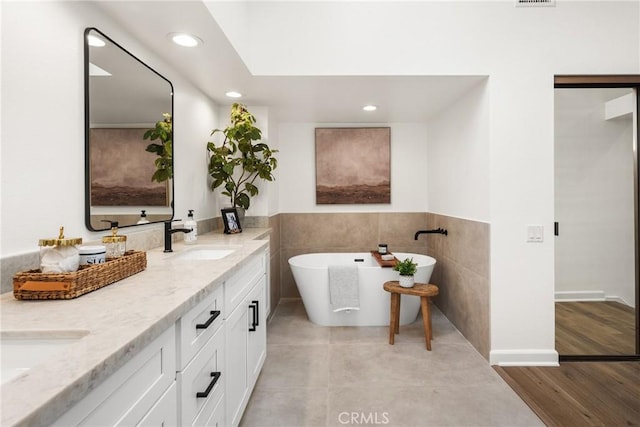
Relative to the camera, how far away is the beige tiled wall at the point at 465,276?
2.74 meters

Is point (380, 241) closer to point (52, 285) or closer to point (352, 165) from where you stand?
point (352, 165)

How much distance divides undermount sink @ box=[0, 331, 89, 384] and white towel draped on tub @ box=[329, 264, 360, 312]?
8.54ft

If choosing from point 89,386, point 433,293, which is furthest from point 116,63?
point 433,293

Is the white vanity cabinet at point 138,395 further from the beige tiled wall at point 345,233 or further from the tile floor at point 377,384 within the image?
the beige tiled wall at point 345,233

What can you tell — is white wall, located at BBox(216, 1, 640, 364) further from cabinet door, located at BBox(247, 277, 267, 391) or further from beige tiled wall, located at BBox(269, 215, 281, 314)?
beige tiled wall, located at BBox(269, 215, 281, 314)

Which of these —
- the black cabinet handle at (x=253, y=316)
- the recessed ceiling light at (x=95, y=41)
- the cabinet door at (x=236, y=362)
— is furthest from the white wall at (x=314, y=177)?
the recessed ceiling light at (x=95, y=41)

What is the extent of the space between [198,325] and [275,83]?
6.98ft

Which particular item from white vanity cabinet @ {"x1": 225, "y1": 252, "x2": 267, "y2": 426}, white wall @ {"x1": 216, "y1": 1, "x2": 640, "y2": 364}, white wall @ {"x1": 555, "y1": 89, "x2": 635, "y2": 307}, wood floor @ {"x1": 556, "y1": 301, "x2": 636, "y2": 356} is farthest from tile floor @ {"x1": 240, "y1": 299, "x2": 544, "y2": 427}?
white wall @ {"x1": 555, "y1": 89, "x2": 635, "y2": 307}

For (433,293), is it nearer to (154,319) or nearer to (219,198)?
(219,198)

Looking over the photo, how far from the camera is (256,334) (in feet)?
7.28

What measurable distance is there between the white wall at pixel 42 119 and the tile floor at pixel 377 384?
4.76 feet

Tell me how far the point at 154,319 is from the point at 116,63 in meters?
1.59

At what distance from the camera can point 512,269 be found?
2.63 m

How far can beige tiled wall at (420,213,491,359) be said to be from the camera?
2.74m
